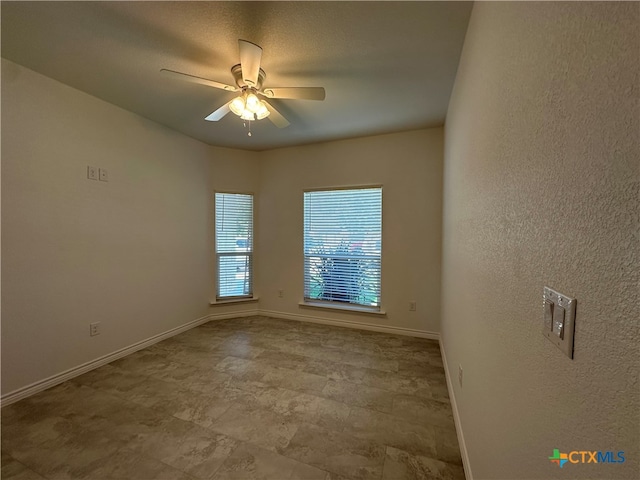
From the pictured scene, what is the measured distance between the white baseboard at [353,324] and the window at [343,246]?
0.88 feet

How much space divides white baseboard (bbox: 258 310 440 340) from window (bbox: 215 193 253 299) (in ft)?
1.89

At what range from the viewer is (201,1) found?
1353mm

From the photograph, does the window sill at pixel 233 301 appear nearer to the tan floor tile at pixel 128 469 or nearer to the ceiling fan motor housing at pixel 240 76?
the tan floor tile at pixel 128 469

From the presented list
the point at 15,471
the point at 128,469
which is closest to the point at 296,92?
the point at 128,469

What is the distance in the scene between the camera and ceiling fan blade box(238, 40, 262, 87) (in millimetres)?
1407

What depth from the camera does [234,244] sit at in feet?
12.6

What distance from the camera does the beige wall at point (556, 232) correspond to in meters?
0.39

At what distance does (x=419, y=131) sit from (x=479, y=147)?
2.03 meters

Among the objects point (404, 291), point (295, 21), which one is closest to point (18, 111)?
point (295, 21)

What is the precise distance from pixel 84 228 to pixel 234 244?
1770mm

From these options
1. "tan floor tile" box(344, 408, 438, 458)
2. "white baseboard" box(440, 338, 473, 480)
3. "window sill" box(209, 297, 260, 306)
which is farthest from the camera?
"window sill" box(209, 297, 260, 306)

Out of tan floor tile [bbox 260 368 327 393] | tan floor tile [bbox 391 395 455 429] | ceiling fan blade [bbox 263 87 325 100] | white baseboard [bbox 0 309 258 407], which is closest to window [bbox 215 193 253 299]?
white baseboard [bbox 0 309 258 407]

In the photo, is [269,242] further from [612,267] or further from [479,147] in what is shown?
[612,267]

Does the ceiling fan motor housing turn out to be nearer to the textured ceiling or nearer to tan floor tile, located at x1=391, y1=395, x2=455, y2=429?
the textured ceiling
